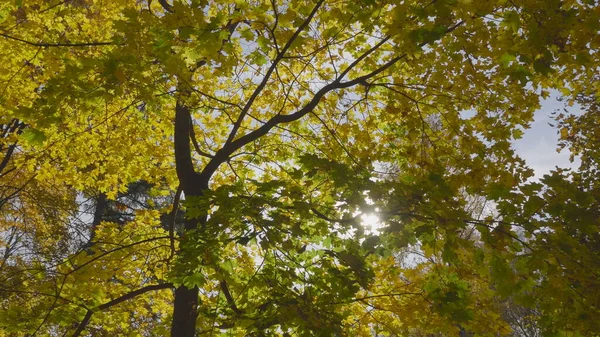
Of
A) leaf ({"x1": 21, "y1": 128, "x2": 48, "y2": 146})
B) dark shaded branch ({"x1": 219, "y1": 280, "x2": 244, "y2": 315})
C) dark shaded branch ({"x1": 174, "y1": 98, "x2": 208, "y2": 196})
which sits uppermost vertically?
dark shaded branch ({"x1": 174, "y1": 98, "x2": 208, "y2": 196})

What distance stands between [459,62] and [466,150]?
1.02 metres

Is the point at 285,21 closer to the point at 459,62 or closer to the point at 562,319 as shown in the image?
the point at 459,62

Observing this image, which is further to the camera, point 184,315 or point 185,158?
point 185,158

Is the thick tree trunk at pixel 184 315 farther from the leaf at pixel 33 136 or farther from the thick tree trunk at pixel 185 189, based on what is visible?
the leaf at pixel 33 136

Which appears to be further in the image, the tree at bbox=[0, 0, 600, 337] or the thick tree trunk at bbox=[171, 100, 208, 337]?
the thick tree trunk at bbox=[171, 100, 208, 337]

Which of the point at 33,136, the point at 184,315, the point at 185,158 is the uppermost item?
the point at 185,158

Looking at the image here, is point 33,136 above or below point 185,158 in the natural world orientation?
below

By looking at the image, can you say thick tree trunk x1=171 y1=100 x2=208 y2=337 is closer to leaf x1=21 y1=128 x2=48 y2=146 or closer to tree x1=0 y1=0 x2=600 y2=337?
tree x1=0 y1=0 x2=600 y2=337

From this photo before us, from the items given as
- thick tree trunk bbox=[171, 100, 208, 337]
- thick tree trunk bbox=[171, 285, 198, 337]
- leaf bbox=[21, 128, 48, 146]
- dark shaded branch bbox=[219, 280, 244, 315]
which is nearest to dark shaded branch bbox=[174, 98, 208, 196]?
thick tree trunk bbox=[171, 100, 208, 337]

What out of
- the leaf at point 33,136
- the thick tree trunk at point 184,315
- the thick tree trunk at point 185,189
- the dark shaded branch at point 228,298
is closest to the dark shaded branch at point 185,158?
the thick tree trunk at point 185,189

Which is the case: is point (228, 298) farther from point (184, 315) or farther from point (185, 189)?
point (185, 189)

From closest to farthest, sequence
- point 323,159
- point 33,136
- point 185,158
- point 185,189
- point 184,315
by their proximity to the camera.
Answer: point 33,136 → point 323,159 → point 184,315 → point 185,189 → point 185,158

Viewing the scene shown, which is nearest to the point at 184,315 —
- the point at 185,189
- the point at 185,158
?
the point at 185,189

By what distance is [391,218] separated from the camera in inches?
144
